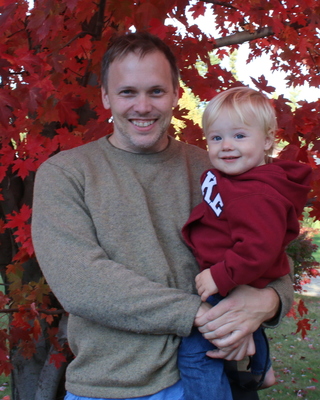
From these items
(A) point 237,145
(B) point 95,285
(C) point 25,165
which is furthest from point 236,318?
(C) point 25,165

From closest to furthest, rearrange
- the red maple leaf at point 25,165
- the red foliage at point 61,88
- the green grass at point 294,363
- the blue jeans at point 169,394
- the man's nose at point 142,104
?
the blue jeans at point 169,394 → the man's nose at point 142,104 → the red foliage at point 61,88 → the red maple leaf at point 25,165 → the green grass at point 294,363

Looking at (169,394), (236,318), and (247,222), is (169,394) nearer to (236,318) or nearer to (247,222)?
(236,318)

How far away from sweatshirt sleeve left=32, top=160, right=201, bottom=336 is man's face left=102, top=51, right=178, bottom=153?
43 centimetres

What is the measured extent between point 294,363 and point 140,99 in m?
5.22

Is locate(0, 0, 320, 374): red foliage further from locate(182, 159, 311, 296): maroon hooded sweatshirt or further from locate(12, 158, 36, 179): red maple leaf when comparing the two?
locate(182, 159, 311, 296): maroon hooded sweatshirt

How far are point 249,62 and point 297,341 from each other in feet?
13.0

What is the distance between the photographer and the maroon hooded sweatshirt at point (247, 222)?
171cm

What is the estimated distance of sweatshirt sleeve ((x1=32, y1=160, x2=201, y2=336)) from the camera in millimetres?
1698

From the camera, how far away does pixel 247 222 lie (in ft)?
5.60

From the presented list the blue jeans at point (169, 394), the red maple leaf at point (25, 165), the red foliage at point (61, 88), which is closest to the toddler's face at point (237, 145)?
the blue jeans at point (169, 394)

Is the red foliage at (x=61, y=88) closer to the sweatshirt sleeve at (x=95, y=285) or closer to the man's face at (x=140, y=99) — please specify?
the man's face at (x=140, y=99)

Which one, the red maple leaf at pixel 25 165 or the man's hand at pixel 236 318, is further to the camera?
the red maple leaf at pixel 25 165

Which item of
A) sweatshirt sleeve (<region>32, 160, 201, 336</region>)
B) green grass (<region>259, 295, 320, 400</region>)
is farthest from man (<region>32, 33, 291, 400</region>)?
green grass (<region>259, 295, 320, 400</region>)

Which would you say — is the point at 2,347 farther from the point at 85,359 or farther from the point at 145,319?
the point at 145,319
